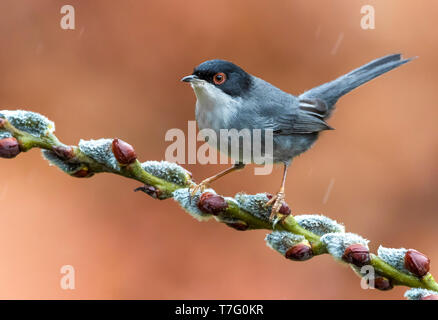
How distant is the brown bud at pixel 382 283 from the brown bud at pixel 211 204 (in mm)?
477

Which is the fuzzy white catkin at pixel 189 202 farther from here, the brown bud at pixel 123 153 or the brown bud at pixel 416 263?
the brown bud at pixel 416 263

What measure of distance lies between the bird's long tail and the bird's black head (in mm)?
934

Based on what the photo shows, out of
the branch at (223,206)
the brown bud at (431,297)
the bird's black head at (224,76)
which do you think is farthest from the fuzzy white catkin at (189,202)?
the bird's black head at (224,76)

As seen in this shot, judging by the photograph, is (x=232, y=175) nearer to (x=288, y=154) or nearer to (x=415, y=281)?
(x=288, y=154)

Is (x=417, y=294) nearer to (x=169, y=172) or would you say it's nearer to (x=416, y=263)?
(x=416, y=263)

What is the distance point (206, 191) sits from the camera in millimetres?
1501

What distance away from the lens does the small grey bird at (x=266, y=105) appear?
2756 millimetres

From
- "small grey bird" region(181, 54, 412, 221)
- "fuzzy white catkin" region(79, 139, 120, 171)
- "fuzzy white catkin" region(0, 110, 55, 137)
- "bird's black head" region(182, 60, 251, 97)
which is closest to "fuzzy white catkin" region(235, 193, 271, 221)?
"fuzzy white catkin" region(79, 139, 120, 171)

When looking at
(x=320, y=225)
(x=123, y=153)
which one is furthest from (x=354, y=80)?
(x=123, y=153)

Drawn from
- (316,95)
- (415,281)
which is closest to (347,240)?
(415,281)

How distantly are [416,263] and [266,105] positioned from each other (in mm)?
1886

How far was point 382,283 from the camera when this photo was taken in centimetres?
138

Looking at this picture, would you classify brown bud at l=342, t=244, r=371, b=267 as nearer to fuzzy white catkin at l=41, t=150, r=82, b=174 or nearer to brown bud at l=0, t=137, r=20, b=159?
fuzzy white catkin at l=41, t=150, r=82, b=174

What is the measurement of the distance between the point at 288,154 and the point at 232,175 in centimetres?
164
